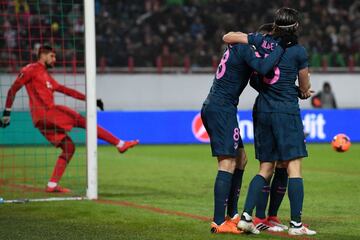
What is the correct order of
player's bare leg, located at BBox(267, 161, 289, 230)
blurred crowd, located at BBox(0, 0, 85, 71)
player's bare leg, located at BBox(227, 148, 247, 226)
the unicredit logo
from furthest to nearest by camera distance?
blurred crowd, located at BBox(0, 0, 85, 71) < the unicredit logo < player's bare leg, located at BBox(227, 148, 247, 226) < player's bare leg, located at BBox(267, 161, 289, 230)

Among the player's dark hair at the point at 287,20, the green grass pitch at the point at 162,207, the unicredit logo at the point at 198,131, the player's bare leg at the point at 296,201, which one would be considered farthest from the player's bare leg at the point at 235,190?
the unicredit logo at the point at 198,131

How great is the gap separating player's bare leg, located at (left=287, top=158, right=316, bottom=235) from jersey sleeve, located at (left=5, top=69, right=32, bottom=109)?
5.58 meters

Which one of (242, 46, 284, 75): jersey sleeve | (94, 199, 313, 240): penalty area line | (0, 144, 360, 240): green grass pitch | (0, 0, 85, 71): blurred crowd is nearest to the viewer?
(242, 46, 284, 75): jersey sleeve

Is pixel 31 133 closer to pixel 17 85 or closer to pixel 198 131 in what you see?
pixel 198 131

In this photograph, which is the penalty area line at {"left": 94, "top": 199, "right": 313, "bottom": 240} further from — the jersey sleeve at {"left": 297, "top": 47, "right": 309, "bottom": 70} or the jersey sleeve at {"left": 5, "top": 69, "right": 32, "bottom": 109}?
the jersey sleeve at {"left": 5, "top": 69, "right": 32, "bottom": 109}

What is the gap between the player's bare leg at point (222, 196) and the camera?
27.4ft

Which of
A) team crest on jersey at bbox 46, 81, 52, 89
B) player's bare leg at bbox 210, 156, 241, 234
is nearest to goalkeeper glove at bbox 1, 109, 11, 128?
team crest on jersey at bbox 46, 81, 52, 89

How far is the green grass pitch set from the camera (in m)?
8.49

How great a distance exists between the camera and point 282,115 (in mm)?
8258

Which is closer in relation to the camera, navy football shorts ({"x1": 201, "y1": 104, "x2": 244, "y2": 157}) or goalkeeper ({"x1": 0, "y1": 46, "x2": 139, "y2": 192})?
navy football shorts ({"x1": 201, "y1": 104, "x2": 244, "y2": 157})

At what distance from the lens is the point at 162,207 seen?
34.9 feet

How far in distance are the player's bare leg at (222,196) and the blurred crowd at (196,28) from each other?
20.6 metres

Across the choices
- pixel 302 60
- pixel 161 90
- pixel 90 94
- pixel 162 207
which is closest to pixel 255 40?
pixel 302 60

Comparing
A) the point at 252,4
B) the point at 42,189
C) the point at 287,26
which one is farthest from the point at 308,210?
the point at 252,4
